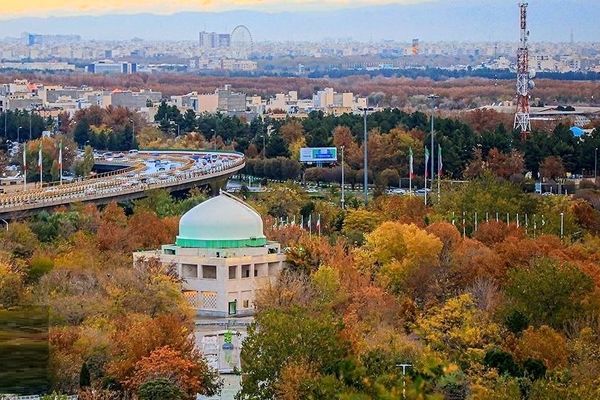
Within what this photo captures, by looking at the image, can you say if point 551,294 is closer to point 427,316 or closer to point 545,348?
point 427,316

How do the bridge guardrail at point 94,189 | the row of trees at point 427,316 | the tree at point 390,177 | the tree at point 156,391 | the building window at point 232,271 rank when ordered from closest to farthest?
the row of trees at point 427,316 → the tree at point 156,391 → the building window at point 232,271 → the bridge guardrail at point 94,189 → the tree at point 390,177

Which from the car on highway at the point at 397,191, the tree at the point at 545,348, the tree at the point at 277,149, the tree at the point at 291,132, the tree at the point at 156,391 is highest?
the tree at the point at 545,348

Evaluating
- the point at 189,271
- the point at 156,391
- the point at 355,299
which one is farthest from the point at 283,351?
the point at 189,271

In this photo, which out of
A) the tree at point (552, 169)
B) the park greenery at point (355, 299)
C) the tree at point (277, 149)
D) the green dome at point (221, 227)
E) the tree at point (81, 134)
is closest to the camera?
the park greenery at point (355, 299)

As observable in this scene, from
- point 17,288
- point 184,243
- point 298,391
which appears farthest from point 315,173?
point 298,391

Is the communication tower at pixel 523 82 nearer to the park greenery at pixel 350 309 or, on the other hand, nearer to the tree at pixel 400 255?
the park greenery at pixel 350 309

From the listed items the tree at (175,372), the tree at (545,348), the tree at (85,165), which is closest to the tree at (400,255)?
the tree at (545,348)

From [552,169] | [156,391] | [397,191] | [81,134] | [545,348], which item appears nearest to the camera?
[156,391]
